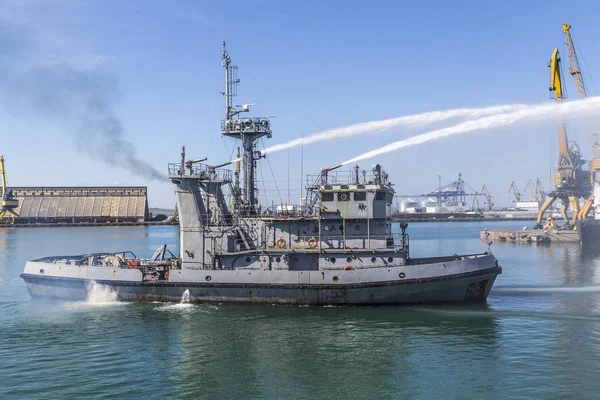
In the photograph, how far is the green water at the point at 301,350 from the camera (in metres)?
13.7

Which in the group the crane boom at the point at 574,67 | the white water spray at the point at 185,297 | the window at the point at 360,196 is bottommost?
the white water spray at the point at 185,297

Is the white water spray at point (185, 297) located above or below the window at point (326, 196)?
below

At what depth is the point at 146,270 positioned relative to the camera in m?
24.4

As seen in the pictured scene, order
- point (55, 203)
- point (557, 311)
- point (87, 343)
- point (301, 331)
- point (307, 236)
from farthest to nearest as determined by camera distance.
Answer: point (55, 203) → point (307, 236) → point (557, 311) → point (301, 331) → point (87, 343)

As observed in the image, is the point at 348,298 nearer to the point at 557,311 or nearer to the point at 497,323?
the point at 497,323

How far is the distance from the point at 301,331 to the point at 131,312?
8.27m

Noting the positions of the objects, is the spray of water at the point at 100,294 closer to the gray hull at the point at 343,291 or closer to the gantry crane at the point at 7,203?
the gray hull at the point at 343,291

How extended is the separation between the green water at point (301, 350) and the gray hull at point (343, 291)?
1.70 ft

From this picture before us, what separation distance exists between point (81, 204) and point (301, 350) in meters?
111

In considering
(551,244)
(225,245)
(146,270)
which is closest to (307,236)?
(225,245)

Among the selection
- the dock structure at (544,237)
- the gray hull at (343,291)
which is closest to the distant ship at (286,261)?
the gray hull at (343,291)

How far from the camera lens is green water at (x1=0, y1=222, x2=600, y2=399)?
13.7 meters

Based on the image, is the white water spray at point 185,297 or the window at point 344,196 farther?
the white water spray at point 185,297

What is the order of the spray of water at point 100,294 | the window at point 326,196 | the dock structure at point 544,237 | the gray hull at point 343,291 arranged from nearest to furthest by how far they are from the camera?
1. the gray hull at point 343,291
2. the window at point 326,196
3. the spray of water at point 100,294
4. the dock structure at point 544,237
